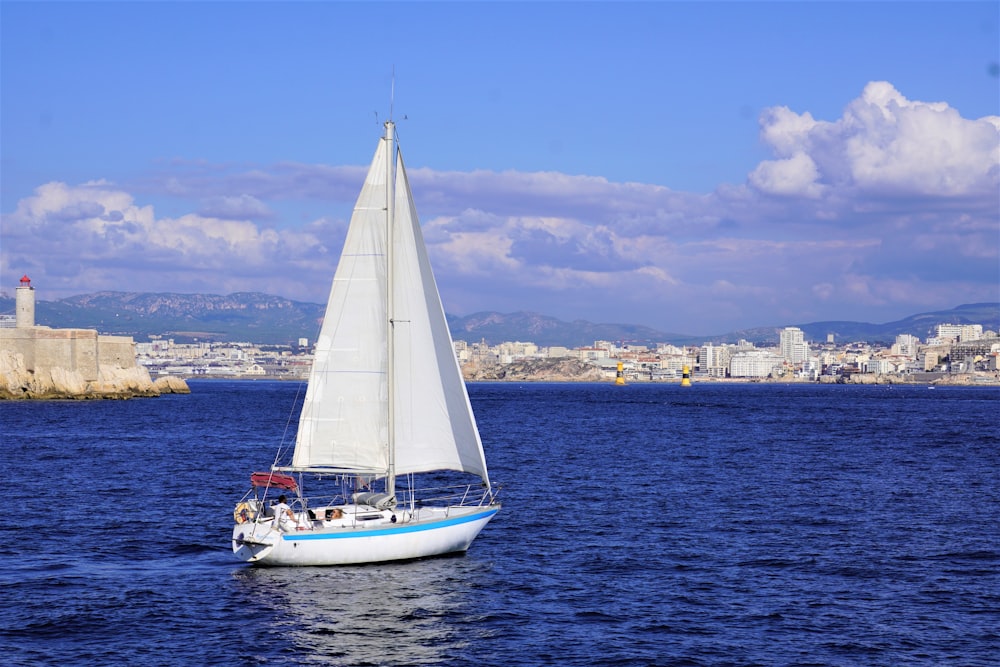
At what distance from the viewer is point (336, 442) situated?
25.0m

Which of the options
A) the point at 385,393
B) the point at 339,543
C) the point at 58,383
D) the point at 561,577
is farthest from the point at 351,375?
the point at 58,383

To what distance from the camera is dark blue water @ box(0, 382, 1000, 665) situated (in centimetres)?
1867

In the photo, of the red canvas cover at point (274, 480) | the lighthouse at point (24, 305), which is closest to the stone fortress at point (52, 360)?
the lighthouse at point (24, 305)

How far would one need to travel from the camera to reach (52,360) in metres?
106

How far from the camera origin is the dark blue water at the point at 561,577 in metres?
18.7

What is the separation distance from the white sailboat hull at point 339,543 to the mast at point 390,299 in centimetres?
117

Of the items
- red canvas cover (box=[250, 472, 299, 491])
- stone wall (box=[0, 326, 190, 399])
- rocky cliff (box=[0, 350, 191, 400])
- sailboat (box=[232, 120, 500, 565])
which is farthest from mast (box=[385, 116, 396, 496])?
rocky cliff (box=[0, 350, 191, 400])

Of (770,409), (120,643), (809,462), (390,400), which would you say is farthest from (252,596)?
(770,409)

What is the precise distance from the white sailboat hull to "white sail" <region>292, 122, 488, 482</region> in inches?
63.3

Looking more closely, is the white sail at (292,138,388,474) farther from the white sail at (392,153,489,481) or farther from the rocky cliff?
the rocky cliff

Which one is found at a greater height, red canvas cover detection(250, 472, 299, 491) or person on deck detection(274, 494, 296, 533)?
red canvas cover detection(250, 472, 299, 491)

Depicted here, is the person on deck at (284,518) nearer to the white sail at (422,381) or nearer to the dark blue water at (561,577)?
the dark blue water at (561,577)

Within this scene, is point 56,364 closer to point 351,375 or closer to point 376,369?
point 351,375

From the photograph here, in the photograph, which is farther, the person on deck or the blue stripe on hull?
the person on deck
